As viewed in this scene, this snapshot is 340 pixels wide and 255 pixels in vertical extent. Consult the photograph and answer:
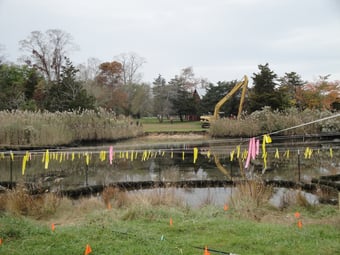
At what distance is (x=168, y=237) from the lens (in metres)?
4.73

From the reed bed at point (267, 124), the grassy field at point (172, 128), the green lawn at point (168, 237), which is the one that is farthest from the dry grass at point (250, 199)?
the grassy field at point (172, 128)

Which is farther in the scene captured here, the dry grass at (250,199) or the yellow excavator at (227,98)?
the yellow excavator at (227,98)

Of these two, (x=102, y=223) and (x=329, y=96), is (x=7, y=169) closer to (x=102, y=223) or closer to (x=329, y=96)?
(x=102, y=223)

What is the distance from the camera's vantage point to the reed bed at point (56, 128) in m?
16.3

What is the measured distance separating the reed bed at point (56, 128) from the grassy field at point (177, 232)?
1095cm

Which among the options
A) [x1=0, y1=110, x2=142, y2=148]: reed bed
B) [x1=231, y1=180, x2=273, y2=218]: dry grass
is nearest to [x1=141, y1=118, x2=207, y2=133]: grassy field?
[x1=0, y1=110, x2=142, y2=148]: reed bed

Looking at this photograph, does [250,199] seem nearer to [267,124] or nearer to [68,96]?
[267,124]

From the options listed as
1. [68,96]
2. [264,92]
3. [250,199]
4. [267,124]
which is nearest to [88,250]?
[250,199]

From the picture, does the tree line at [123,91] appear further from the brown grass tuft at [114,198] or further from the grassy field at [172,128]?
the brown grass tuft at [114,198]

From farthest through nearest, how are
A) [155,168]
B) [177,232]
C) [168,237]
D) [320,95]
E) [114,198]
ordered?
[320,95]
[155,168]
[114,198]
[177,232]
[168,237]

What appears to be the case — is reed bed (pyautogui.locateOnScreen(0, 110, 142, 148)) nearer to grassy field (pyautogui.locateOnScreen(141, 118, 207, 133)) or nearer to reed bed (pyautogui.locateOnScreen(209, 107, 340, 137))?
grassy field (pyautogui.locateOnScreen(141, 118, 207, 133))

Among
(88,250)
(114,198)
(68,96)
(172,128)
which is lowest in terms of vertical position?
(114,198)

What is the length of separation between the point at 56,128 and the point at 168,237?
1454 cm

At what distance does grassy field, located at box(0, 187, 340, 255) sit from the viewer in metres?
4.20
